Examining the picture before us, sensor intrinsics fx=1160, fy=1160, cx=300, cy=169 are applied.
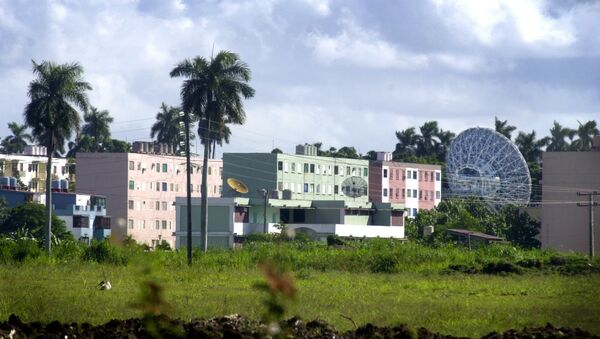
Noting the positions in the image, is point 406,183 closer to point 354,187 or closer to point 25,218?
point 354,187

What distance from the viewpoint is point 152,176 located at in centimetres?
13700

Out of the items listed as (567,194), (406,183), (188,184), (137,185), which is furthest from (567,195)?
(137,185)

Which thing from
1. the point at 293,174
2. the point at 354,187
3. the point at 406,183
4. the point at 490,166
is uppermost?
the point at 490,166

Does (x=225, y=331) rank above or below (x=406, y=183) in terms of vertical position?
below

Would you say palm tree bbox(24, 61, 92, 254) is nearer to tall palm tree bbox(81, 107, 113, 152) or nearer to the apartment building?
the apartment building

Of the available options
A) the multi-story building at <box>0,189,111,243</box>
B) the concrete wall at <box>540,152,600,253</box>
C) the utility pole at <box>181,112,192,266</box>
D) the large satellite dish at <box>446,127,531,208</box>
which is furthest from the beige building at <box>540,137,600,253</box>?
the multi-story building at <box>0,189,111,243</box>

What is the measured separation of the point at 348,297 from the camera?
3312 centimetres

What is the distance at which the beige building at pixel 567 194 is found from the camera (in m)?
95.8

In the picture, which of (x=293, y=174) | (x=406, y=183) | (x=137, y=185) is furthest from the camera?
(x=406, y=183)

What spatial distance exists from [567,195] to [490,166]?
29584 mm

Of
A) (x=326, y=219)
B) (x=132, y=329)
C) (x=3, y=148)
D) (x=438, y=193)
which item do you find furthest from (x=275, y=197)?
(x=132, y=329)

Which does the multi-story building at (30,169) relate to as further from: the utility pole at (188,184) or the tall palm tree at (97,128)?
the utility pole at (188,184)

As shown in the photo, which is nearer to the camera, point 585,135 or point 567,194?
point 567,194

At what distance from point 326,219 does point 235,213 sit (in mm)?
14376
